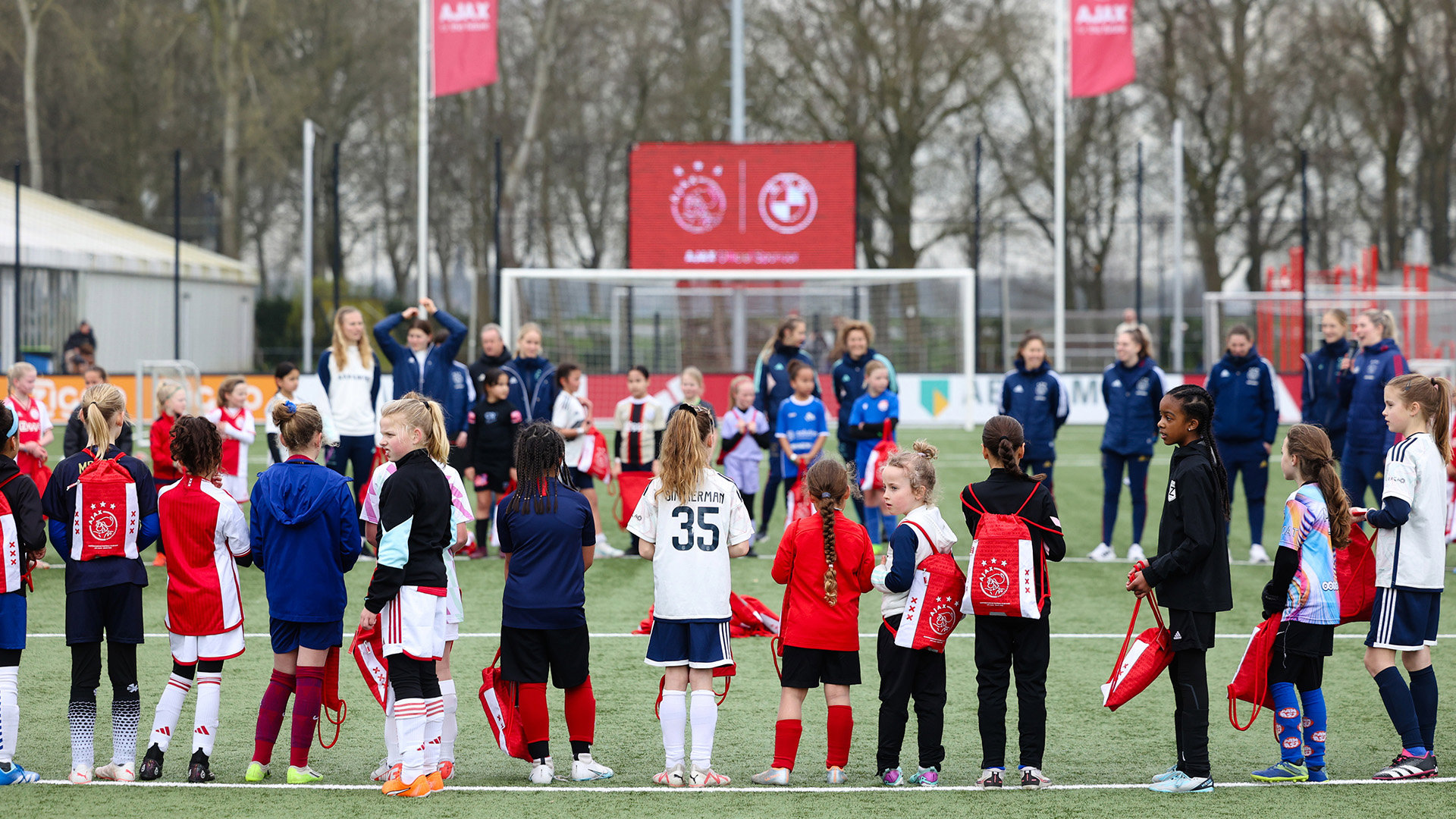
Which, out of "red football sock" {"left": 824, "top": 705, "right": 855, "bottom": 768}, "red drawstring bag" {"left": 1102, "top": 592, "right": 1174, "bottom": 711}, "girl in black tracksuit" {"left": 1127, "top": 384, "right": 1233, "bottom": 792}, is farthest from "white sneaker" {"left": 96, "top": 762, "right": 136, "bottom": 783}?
"girl in black tracksuit" {"left": 1127, "top": 384, "right": 1233, "bottom": 792}

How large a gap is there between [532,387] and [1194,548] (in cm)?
653

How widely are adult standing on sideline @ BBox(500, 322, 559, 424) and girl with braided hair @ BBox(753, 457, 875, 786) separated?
5546 millimetres

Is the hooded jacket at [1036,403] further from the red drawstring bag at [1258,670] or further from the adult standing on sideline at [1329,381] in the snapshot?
the red drawstring bag at [1258,670]

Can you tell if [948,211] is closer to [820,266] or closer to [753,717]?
[820,266]

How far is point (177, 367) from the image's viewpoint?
19.4 meters

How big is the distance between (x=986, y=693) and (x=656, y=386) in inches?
678

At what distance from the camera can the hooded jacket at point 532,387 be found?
1035 centimetres

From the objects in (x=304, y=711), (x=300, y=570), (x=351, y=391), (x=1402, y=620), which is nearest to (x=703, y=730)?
(x=304, y=711)

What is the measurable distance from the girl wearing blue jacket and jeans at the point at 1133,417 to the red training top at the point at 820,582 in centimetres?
545

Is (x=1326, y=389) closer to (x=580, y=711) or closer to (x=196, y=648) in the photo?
(x=580, y=711)

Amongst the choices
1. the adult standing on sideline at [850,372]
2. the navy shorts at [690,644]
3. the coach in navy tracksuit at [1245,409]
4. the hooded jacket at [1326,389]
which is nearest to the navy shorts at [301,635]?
the navy shorts at [690,644]

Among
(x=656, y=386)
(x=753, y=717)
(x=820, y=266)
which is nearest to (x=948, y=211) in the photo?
(x=820, y=266)


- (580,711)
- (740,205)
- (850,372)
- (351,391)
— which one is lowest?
(580,711)

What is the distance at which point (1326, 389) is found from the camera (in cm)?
1069
